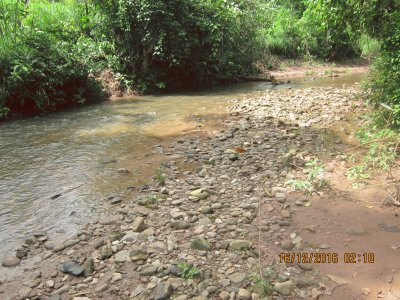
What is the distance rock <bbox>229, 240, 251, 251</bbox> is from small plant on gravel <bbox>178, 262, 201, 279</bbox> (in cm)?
41

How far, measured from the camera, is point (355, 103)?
7922 mm

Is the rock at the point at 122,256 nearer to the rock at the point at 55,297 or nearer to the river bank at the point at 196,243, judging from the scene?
the river bank at the point at 196,243

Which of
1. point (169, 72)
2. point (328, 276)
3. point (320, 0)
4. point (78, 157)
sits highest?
point (320, 0)

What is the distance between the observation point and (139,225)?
3350mm

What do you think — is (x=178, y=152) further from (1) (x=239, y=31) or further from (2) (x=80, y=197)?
(1) (x=239, y=31)

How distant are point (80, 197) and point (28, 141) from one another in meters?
3.05

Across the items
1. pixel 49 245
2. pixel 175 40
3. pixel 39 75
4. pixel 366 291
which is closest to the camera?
pixel 366 291

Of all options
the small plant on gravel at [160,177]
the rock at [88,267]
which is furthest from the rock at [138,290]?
the small plant on gravel at [160,177]

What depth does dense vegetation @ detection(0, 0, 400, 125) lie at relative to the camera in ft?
22.0

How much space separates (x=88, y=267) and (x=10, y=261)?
75 cm

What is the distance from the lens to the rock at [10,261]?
298 cm

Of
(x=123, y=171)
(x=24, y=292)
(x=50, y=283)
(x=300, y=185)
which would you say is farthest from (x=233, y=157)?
(x=24, y=292)

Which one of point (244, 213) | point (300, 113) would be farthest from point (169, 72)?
point (244, 213)

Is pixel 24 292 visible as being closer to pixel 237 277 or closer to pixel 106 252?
pixel 106 252
